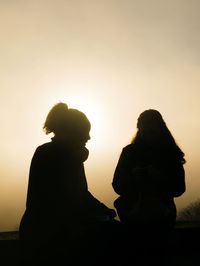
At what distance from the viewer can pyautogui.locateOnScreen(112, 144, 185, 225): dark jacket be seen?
14.8 ft

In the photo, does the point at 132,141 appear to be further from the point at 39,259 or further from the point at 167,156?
the point at 39,259

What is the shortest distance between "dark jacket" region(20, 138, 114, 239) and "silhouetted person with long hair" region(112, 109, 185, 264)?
19.6 inches

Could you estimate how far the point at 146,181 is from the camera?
4543 mm

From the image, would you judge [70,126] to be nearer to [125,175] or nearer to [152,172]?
[125,175]

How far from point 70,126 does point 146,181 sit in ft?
3.63

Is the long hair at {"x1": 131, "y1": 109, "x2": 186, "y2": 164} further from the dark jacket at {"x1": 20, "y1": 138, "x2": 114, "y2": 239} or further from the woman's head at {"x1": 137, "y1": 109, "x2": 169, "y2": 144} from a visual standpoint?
the dark jacket at {"x1": 20, "y1": 138, "x2": 114, "y2": 239}

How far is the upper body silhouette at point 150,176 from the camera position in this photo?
14.5 feet

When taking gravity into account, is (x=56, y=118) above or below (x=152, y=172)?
above

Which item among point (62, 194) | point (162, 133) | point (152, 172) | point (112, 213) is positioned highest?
point (162, 133)

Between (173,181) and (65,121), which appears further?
(173,181)

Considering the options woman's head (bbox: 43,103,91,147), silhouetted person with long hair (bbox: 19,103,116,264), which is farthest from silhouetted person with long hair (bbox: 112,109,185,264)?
woman's head (bbox: 43,103,91,147)

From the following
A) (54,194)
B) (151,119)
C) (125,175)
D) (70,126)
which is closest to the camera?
(54,194)

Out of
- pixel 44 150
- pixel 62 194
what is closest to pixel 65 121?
pixel 44 150

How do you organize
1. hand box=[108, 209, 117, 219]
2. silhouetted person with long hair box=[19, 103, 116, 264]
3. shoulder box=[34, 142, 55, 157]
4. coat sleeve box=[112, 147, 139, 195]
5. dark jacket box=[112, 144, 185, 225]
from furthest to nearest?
coat sleeve box=[112, 147, 139, 195], dark jacket box=[112, 144, 185, 225], hand box=[108, 209, 117, 219], shoulder box=[34, 142, 55, 157], silhouetted person with long hair box=[19, 103, 116, 264]
